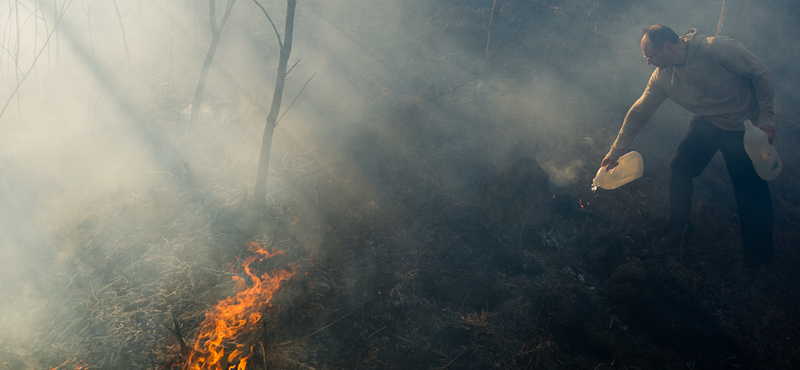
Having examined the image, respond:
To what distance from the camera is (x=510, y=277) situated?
12.7ft

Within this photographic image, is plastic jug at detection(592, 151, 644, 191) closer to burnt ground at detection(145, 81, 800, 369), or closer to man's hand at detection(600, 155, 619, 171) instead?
man's hand at detection(600, 155, 619, 171)

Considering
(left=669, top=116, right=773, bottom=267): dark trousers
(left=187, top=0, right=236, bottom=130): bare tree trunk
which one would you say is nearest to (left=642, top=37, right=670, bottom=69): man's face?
(left=669, top=116, right=773, bottom=267): dark trousers

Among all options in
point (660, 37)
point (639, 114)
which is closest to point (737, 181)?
point (639, 114)

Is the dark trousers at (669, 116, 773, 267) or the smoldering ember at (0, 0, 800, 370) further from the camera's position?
the dark trousers at (669, 116, 773, 267)

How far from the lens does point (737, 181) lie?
3662 millimetres

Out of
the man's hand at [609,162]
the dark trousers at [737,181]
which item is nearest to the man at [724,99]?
the dark trousers at [737,181]

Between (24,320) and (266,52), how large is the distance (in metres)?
6.73

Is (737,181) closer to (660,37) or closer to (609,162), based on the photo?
(609,162)

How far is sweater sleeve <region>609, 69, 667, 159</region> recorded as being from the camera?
3.95 metres

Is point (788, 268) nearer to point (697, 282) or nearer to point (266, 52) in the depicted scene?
point (697, 282)

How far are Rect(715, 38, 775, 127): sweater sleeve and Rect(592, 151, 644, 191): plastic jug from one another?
110cm

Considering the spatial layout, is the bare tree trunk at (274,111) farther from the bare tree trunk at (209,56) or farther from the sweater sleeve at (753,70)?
the sweater sleeve at (753,70)

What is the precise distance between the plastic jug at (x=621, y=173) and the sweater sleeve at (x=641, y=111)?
0.14m

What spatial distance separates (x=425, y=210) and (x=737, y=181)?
11.3 ft
